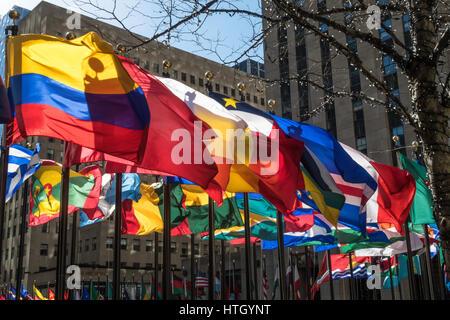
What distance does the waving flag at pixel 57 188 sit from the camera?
15.6 m

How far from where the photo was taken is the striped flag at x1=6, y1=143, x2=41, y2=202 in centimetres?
1388

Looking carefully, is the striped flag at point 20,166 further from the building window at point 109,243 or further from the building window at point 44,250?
the building window at point 44,250

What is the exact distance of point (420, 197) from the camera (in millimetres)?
16672

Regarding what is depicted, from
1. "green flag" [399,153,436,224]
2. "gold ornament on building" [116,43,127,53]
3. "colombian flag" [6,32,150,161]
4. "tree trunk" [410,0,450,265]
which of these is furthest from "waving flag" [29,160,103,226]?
"tree trunk" [410,0,450,265]

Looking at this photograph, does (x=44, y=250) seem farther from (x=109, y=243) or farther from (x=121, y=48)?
(x=121, y=48)

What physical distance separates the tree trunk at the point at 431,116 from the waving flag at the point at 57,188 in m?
9.21

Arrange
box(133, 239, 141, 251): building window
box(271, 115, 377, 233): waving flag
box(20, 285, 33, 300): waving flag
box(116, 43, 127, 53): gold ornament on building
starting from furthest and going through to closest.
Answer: box(133, 239, 141, 251): building window, box(20, 285, 33, 300): waving flag, box(271, 115, 377, 233): waving flag, box(116, 43, 127, 53): gold ornament on building

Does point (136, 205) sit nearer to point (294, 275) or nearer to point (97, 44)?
point (97, 44)

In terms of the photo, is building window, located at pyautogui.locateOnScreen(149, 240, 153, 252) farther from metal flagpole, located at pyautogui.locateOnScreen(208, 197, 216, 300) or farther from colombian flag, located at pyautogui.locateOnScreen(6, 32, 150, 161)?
colombian flag, located at pyautogui.locateOnScreen(6, 32, 150, 161)

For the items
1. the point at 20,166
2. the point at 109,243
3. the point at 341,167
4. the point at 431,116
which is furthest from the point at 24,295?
the point at 109,243

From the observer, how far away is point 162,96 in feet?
31.6

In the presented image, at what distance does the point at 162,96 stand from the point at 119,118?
1.07 m

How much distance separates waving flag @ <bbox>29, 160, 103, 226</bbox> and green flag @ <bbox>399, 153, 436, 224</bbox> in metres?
9.07

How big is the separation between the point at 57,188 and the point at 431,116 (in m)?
10.8
